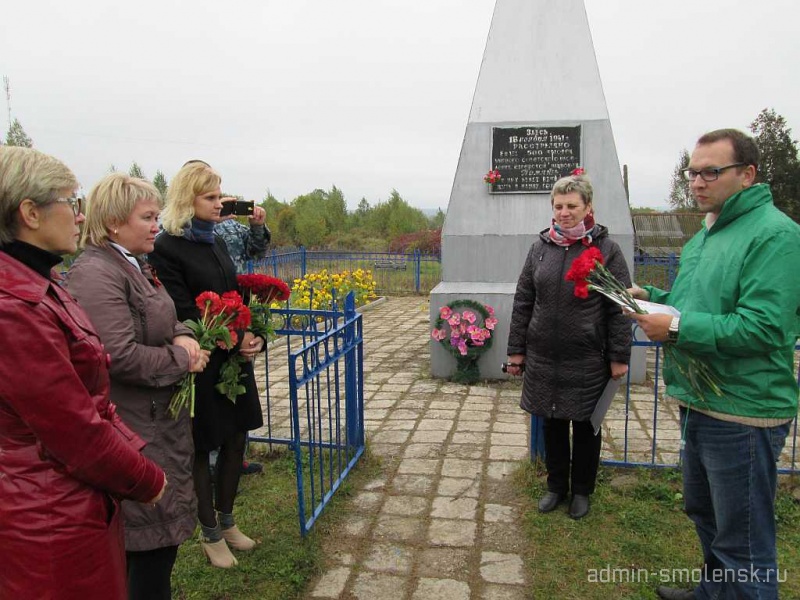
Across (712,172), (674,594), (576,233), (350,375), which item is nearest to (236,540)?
(350,375)

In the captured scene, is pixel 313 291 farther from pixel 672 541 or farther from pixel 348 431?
pixel 672 541

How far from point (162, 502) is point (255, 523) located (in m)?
1.28

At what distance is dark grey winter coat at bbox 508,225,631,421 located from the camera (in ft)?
9.85

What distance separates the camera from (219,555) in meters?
2.79

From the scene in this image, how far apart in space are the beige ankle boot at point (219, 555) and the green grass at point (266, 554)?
26 mm

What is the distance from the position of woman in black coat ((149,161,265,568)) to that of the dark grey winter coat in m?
1.51

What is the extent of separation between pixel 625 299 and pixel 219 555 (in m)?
2.24

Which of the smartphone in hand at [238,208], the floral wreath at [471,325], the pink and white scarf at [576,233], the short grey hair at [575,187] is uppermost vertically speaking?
the short grey hair at [575,187]

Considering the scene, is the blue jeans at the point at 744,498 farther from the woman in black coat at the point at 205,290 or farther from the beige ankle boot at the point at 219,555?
the beige ankle boot at the point at 219,555

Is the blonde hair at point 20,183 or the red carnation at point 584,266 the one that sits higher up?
the blonde hair at point 20,183

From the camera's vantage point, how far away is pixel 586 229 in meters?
3.07

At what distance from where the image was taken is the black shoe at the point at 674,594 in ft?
8.23

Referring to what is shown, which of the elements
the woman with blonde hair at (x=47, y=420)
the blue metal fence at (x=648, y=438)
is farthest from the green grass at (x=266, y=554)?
the blue metal fence at (x=648, y=438)

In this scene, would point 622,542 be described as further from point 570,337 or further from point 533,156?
point 533,156
